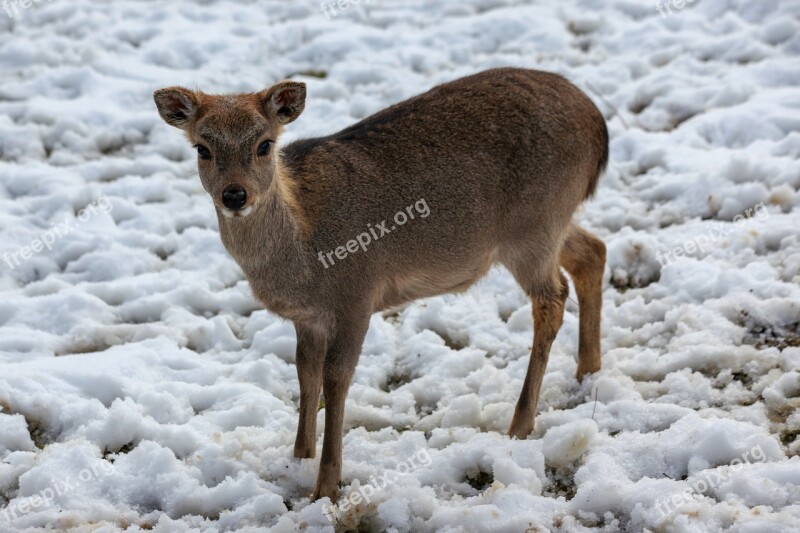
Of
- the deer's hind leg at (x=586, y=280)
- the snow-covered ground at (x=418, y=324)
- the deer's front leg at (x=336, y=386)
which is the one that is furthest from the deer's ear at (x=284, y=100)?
the deer's hind leg at (x=586, y=280)

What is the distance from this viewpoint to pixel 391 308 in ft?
17.2

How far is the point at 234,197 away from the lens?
4367 millimetres

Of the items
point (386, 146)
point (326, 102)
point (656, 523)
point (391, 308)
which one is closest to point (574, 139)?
point (386, 146)

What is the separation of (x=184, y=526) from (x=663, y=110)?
6.35 metres

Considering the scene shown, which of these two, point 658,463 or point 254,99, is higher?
point 254,99

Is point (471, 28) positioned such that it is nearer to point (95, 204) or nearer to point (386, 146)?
point (95, 204)

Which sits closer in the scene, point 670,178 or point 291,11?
point 670,178
